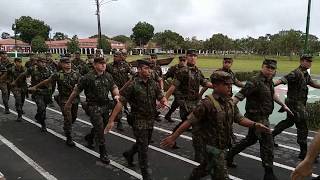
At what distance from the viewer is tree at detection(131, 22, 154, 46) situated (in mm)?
146875

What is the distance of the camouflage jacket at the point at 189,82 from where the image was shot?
29.3ft

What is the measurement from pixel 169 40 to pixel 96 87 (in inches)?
4788

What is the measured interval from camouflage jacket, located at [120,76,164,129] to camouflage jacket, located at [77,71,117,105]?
1395mm

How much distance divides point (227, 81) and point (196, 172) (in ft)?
4.44

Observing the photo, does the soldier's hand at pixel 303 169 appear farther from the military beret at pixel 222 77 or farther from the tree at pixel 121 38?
the tree at pixel 121 38

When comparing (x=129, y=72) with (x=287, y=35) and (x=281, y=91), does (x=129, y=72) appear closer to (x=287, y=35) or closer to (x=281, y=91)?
(x=281, y=91)

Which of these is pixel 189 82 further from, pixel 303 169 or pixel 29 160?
pixel 303 169

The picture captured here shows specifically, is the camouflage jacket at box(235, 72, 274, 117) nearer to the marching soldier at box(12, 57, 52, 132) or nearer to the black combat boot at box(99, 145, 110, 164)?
the black combat boot at box(99, 145, 110, 164)

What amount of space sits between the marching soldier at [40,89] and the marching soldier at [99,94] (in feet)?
11.0

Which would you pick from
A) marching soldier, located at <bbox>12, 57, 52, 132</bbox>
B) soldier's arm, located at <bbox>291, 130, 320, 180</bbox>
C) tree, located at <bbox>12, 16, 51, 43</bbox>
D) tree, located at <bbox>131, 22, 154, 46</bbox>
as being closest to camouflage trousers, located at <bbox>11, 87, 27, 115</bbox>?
marching soldier, located at <bbox>12, 57, 52, 132</bbox>

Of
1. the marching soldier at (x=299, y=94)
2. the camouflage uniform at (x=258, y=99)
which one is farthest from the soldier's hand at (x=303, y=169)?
the marching soldier at (x=299, y=94)


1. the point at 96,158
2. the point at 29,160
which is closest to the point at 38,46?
the point at 29,160

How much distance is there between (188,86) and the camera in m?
8.95

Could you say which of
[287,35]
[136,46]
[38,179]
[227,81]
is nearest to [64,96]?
[38,179]
